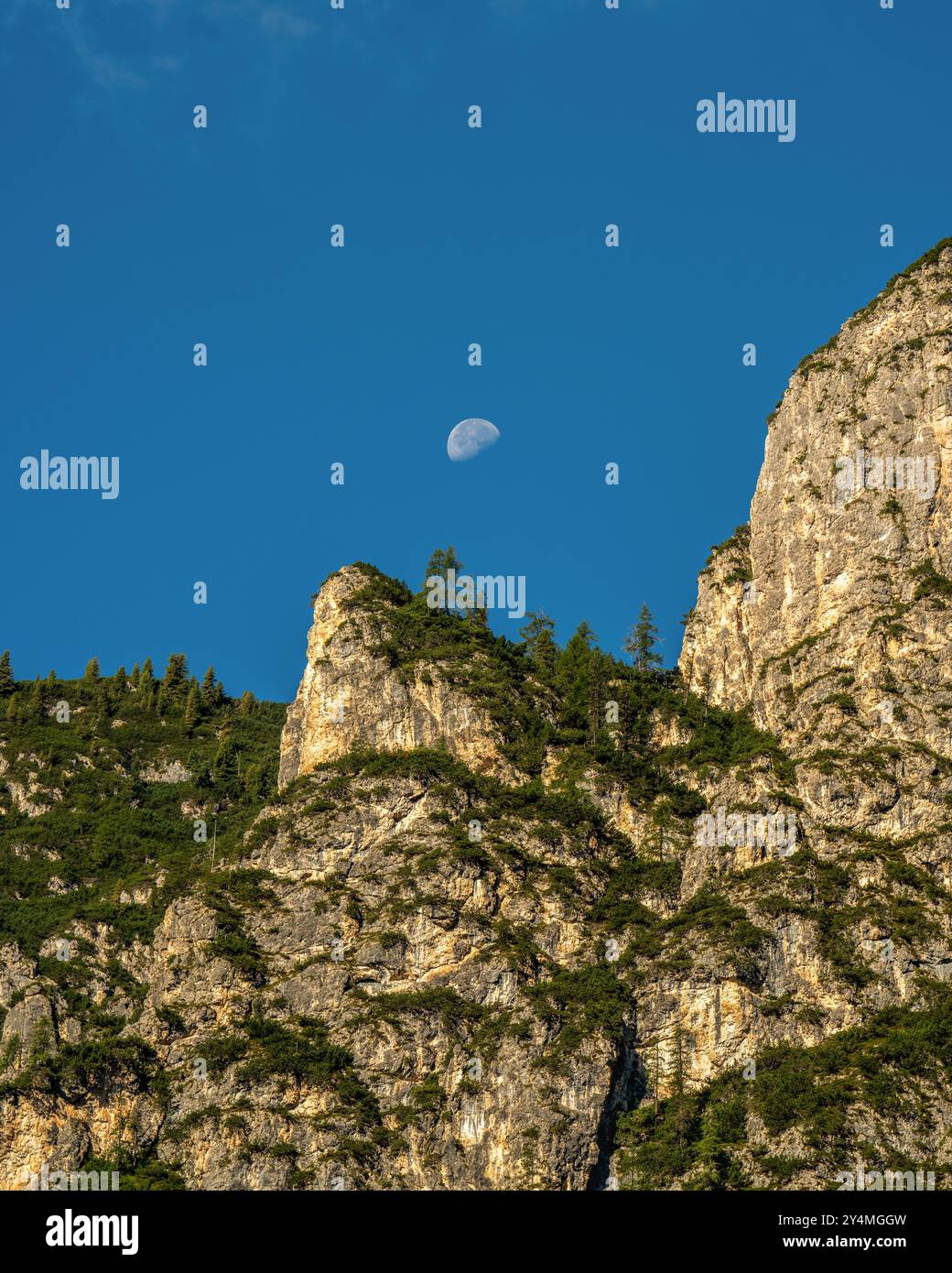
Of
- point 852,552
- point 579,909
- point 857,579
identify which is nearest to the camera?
point 579,909

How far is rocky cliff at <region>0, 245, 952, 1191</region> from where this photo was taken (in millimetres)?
147875

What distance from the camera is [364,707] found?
609 feet

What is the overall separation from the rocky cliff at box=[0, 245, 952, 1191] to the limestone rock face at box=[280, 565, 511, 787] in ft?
0.89

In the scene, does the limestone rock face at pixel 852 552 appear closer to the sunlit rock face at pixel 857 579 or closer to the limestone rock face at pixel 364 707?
the sunlit rock face at pixel 857 579

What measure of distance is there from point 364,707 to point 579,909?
3008 centimetres

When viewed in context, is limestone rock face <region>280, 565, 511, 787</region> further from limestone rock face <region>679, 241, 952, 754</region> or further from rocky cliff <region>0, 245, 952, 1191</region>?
limestone rock face <region>679, 241, 952, 754</region>

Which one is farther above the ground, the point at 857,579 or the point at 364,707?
the point at 857,579

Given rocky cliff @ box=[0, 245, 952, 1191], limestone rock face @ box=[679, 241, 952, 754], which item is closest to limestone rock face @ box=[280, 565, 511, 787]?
rocky cliff @ box=[0, 245, 952, 1191]

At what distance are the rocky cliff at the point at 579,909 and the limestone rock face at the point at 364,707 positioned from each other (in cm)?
27

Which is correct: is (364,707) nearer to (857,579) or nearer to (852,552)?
(857,579)

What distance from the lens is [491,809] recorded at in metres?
173

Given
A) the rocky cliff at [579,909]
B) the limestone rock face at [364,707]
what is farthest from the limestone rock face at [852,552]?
the limestone rock face at [364,707]

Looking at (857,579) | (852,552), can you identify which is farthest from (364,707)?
(852,552)
